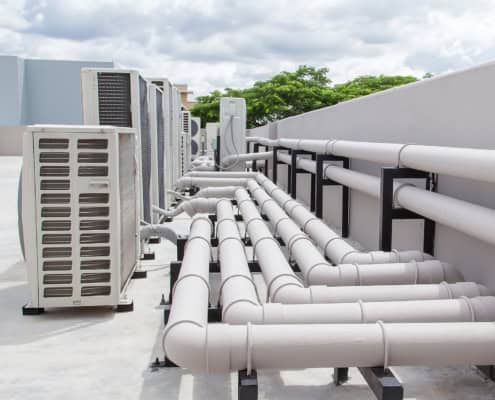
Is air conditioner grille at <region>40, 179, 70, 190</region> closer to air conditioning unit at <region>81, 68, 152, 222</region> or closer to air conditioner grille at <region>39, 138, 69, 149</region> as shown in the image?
air conditioner grille at <region>39, 138, 69, 149</region>

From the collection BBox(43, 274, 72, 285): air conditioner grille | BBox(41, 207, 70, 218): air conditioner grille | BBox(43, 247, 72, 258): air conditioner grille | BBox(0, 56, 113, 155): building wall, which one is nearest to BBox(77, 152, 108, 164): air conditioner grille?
BBox(41, 207, 70, 218): air conditioner grille

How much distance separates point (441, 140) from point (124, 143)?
299 cm

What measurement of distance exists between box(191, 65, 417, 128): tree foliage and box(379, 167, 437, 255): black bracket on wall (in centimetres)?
3533

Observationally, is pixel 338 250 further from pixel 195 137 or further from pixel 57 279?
pixel 195 137

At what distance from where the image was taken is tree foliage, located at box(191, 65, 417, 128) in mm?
40375

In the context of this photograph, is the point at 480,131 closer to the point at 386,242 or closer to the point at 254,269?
the point at 386,242

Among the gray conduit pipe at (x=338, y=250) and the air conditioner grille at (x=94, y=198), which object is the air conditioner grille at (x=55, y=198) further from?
the gray conduit pipe at (x=338, y=250)

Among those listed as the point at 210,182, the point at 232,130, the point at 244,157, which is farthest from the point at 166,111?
the point at 232,130

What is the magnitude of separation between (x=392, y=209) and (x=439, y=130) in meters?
0.76

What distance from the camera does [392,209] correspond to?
458cm

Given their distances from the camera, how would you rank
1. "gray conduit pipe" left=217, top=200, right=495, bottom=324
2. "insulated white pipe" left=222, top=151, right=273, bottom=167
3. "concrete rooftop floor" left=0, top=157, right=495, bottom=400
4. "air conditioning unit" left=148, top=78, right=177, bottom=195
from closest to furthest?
"gray conduit pipe" left=217, top=200, right=495, bottom=324, "concrete rooftop floor" left=0, top=157, right=495, bottom=400, "air conditioning unit" left=148, top=78, right=177, bottom=195, "insulated white pipe" left=222, top=151, right=273, bottom=167

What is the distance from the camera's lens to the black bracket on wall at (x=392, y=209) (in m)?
4.45

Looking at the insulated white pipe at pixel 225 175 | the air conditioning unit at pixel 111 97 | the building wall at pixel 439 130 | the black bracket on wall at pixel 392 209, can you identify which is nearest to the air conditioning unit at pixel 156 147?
the air conditioning unit at pixel 111 97

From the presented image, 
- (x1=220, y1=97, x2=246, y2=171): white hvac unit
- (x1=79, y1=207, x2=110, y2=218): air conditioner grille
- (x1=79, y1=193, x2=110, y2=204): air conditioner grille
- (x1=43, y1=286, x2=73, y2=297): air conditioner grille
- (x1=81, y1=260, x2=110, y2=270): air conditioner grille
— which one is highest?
(x1=220, y1=97, x2=246, y2=171): white hvac unit
